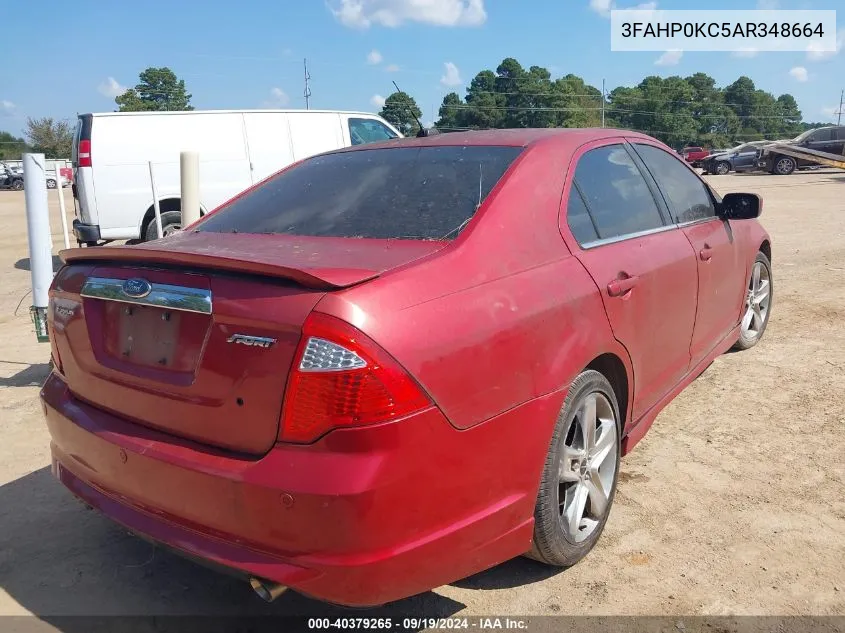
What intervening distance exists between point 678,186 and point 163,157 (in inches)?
310

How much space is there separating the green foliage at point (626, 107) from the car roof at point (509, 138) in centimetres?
7735

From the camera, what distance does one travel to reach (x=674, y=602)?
248 cm

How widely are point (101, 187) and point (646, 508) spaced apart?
349 inches

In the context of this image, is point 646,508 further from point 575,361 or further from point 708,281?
point 708,281

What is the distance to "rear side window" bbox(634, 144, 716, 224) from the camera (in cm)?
375

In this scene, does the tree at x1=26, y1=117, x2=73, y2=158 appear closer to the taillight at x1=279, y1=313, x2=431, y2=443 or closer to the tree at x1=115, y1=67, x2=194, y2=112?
the tree at x1=115, y1=67, x2=194, y2=112

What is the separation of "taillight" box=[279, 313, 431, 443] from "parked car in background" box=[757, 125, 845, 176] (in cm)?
3307

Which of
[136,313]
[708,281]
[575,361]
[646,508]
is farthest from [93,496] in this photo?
[708,281]

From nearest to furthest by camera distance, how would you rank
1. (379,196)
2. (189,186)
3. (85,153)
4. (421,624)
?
(421,624), (379,196), (189,186), (85,153)

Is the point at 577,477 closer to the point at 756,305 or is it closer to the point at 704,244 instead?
the point at 704,244

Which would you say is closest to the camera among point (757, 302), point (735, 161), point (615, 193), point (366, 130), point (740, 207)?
point (615, 193)

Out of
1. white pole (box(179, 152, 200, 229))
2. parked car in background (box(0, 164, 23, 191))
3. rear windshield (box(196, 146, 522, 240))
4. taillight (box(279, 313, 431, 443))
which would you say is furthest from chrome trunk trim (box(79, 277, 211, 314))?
parked car in background (box(0, 164, 23, 191))

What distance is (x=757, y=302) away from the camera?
5.31 m

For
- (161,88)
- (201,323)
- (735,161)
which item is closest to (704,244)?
(201,323)
